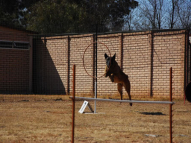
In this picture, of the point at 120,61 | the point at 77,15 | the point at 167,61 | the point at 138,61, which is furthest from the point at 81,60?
the point at 77,15

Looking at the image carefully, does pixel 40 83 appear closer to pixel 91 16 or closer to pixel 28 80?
pixel 28 80

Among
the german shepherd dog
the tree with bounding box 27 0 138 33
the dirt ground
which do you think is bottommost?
the dirt ground

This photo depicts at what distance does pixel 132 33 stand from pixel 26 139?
12138 millimetres

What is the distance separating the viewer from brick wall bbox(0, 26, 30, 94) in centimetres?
1981

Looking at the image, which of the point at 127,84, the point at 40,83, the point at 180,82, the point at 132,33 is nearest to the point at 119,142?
Answer: the point at 127,84

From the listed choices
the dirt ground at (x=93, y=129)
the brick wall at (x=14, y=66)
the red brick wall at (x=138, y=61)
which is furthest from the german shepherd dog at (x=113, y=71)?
the brick wall at (x=14, y=66)

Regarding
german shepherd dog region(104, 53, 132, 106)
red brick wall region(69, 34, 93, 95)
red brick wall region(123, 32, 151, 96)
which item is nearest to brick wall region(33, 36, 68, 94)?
red brick wall region(69, 34, 93, 95)

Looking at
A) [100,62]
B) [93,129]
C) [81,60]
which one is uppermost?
[81,60]

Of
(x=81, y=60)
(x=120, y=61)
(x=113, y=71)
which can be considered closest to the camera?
(x=113, y=71)

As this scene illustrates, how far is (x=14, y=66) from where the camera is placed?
20422 mm

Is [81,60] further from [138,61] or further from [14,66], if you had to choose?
[14,66]

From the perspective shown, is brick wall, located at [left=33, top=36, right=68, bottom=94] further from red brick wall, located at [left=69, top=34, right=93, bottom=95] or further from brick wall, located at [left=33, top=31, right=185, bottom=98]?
red brick wall, located at [left=69, top=34, right=93, bottom=95]

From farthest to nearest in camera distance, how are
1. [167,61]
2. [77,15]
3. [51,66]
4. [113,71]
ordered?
[77,15] < [51,66] < [167,61] < [113,71]

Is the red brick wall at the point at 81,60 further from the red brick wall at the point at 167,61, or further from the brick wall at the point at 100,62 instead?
the red brick wall at the point at 167,61
